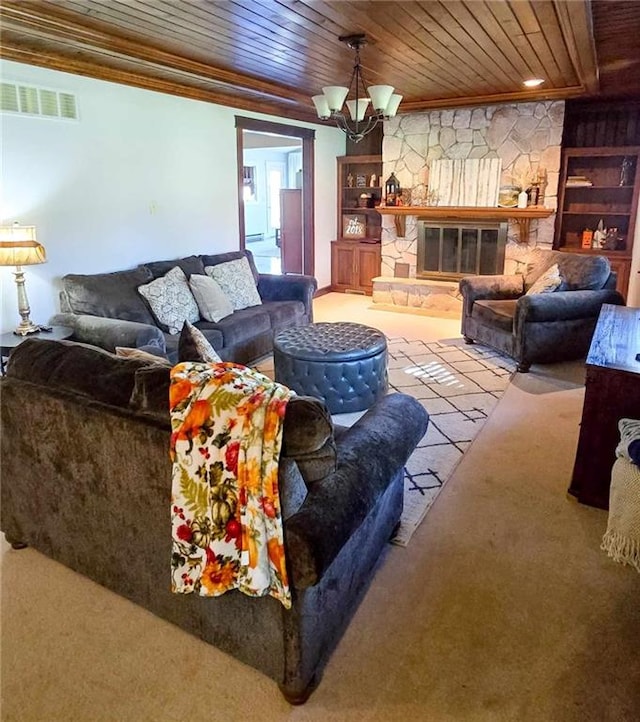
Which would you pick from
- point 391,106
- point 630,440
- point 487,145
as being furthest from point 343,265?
point 630,440

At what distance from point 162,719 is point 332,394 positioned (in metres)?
2.12

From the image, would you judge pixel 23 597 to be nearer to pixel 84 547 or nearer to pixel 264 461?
pixel 84 547

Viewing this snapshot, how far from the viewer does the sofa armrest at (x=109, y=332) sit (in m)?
3.33

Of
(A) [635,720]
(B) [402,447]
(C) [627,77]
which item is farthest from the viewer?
(C) [627,77]

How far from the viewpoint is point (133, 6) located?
9.12ft

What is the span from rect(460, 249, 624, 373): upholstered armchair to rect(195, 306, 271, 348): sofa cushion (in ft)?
6.60

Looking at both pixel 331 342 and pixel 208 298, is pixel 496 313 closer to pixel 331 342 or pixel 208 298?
pixel 331 342

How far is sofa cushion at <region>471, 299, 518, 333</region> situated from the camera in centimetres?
464

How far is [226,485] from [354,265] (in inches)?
255

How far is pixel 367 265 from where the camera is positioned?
758 centimetres

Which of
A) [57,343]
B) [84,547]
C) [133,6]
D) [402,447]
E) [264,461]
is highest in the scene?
[133,6]

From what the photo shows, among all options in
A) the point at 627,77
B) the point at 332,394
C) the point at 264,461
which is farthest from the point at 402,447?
the point at 627,77

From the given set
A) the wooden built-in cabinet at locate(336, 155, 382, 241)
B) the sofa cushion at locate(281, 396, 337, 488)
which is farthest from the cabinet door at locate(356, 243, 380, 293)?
the sofa cushion at locate(281, 396, 337, 488)

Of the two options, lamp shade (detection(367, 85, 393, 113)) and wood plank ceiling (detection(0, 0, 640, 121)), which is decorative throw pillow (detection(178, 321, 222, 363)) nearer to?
wood plank ceiling (detection(0, 0, 640, 121))
